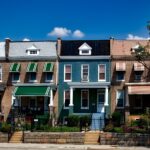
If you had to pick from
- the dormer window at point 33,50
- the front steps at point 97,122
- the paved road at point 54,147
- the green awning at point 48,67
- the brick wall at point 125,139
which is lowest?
the paved road at point 54,147

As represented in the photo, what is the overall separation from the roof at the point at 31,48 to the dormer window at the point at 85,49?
300 cm

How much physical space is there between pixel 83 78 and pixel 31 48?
23.2ft

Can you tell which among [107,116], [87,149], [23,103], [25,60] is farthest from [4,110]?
[87,149]

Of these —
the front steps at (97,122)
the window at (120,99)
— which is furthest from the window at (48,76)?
the window at (120,99)

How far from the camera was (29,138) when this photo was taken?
1571 inches

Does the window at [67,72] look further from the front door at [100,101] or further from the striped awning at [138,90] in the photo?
the striped awning at [138,90]

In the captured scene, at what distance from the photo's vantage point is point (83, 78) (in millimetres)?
55656

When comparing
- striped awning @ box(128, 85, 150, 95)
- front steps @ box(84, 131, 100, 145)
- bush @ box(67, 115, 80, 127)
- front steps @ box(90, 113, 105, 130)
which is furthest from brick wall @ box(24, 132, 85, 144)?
striped awning @ box(128, 85, 150, 95)

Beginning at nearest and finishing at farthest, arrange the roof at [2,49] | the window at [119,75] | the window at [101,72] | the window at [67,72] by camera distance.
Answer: the window at [119,75], the window at [101,72], the window at [67,72], the roof at [2,49]

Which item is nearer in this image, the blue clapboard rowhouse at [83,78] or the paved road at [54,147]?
the paved road at [54,147]

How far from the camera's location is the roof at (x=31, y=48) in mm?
56406

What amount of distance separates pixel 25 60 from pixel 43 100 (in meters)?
5.08

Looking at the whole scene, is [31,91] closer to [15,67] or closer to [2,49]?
[15,67]

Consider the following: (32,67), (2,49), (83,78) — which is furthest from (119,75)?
(2,49)
